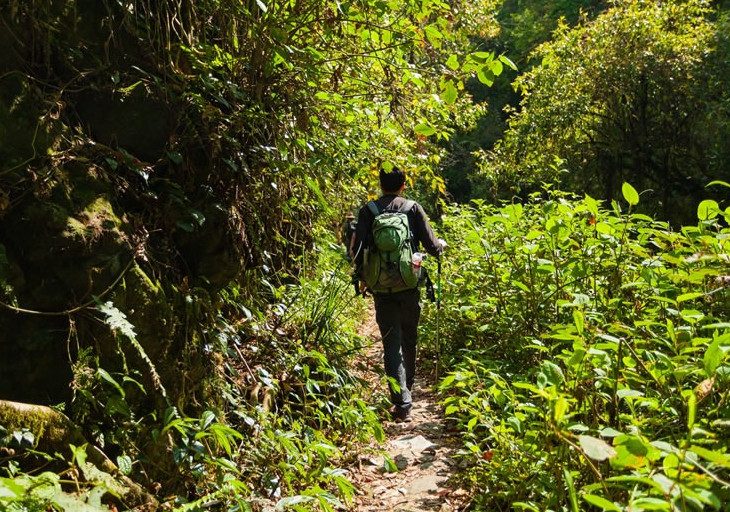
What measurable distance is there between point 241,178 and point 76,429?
6.51 feet

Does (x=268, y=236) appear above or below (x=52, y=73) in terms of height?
below

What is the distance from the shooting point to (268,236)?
4.40m

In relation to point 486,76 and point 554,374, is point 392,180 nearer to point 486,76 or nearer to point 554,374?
point 486,76

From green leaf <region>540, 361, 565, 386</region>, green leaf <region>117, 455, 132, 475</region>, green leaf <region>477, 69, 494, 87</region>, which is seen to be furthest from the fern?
green leaf <region>477, 69, 494, 87</region>

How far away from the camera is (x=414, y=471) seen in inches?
147

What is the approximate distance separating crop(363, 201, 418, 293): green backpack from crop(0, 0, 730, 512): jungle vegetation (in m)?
0.49

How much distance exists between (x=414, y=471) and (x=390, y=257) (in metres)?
1.75

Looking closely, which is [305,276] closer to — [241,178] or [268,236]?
[268,236]

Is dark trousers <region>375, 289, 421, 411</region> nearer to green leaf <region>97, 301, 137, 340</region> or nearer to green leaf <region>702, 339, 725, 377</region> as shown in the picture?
green leaf <region>97, 301, 137, 340</region>

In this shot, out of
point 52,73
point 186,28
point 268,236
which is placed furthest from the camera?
point 268,236

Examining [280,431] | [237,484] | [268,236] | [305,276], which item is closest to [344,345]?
[305,276]

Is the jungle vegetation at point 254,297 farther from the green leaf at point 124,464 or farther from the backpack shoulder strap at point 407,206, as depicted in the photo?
the backpack shoulder strap at point 407,206

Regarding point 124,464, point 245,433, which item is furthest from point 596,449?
point 245,433

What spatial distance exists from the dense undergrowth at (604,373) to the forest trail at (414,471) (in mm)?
234
